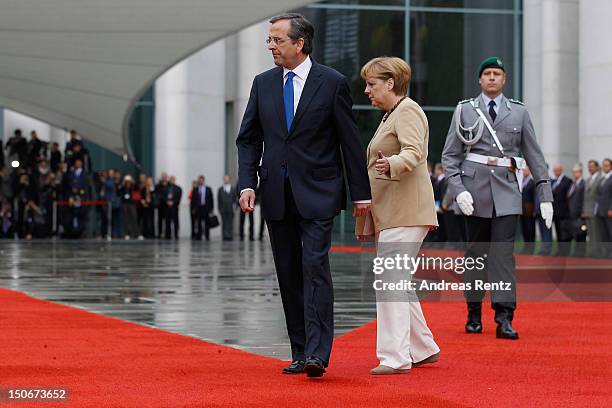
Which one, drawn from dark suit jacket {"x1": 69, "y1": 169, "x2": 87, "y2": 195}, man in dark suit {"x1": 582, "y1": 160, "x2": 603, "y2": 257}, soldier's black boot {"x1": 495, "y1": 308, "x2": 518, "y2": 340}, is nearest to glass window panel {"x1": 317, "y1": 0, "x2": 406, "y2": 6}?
dark suit jacket {"x1": 69, "y1": 169, "x2": 87, "y2": 195}

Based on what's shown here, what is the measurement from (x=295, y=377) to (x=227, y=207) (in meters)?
27.1

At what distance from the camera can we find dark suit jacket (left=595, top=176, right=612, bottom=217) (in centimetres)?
2320

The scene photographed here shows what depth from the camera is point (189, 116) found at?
36.4 meters

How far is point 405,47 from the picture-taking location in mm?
37438

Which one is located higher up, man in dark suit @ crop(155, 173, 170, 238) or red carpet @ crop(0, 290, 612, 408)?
man in dark suit @ crop(155, 173, 170, 238)

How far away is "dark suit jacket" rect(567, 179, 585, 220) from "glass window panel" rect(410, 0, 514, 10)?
1327 centimetres

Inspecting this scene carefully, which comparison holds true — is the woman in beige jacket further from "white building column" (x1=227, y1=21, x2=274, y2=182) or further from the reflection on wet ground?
"white building column" (x1=227, y1=21, x2=274, y2=182)

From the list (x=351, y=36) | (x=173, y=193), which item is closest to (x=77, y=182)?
(x=173, y=193)

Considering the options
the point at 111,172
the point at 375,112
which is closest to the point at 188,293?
the point at 111,172

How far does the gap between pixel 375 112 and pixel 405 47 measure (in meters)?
2.09

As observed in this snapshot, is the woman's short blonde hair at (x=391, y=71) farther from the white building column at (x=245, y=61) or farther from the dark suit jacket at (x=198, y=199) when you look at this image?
the white building column at (x=245, y=61)

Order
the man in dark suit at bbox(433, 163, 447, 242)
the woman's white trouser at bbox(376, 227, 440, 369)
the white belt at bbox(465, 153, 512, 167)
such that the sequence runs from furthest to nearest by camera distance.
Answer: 1. the man in dark suit at bbox(433, 163, 447, 242)
2. the white belt at bbox(465, 153, 512, 167)
3. the woman's white trouser at bbox(376, 227, 440, 369)

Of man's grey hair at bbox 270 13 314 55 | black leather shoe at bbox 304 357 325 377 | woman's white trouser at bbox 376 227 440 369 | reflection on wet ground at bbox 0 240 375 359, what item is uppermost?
man's grey hair at bbox 270 13 314 55

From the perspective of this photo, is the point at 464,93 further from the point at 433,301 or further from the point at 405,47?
the point at 433,301
